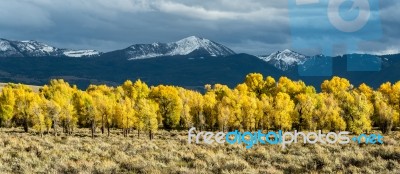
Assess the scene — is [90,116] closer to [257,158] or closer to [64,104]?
[64,104]

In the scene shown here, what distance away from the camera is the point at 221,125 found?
8100cm

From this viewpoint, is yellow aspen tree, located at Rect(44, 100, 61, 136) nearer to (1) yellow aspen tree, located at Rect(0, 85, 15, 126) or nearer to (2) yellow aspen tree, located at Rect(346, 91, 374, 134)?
(1) yellow aspen tree, located at Rect(0, 85, 15, 126)

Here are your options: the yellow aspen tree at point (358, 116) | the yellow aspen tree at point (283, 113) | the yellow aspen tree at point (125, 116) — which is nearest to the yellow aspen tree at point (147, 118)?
the yellow aspen tree at point (125, 116)

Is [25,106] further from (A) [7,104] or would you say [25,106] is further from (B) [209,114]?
(B) [209,114]

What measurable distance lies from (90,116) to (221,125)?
24045 millimetres

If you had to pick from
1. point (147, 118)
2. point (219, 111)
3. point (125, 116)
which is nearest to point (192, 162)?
point (147, 118)

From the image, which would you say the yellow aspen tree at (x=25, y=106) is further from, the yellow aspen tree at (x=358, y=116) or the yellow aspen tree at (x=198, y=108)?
the yellow aspen tree at (x=358, y=116)

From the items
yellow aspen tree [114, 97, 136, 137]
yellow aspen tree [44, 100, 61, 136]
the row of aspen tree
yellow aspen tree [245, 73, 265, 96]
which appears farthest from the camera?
yellow aspen tree [245, 73, 265, 96]

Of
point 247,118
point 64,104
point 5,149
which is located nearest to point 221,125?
point 247,118

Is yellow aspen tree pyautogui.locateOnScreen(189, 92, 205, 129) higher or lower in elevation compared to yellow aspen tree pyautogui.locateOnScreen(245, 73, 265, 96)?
lower

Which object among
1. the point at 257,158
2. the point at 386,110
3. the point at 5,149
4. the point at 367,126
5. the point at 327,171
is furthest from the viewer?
the point at 386,110

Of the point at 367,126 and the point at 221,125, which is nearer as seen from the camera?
the point at 367,126

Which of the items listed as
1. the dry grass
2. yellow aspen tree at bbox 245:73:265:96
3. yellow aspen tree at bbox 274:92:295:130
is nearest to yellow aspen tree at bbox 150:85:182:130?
yellow aspen tree at bbox 245:73:265:96

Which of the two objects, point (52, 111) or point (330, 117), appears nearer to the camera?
point (330, 117)
